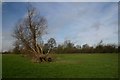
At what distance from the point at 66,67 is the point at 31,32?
1018mm

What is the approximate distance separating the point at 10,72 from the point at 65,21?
153 centimetres

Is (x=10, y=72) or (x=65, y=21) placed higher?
(x=65, y=21)

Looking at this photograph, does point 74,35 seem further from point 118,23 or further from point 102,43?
point 118,23

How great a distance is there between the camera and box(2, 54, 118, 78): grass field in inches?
201

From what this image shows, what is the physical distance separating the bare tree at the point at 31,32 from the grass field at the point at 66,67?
24cm

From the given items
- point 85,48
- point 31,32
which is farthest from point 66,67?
point 31,32

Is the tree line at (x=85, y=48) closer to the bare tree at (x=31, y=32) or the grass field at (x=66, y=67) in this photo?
the grass field at (x=66, y=67)

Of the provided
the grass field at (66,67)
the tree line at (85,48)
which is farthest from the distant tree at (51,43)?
the grass field at (66,67)

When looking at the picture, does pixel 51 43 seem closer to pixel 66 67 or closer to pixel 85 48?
pixel 66 67

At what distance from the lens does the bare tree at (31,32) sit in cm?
516

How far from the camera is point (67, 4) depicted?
511cm

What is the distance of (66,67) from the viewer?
5.17 metres

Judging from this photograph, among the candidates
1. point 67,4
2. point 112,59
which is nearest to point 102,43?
point 112,59

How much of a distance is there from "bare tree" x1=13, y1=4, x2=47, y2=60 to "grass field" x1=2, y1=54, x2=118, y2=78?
0.79ft
